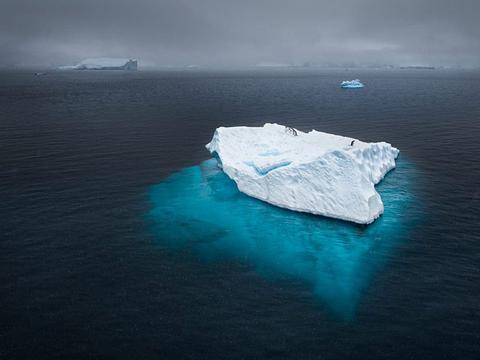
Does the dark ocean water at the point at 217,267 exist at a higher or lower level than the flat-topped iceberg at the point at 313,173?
lower

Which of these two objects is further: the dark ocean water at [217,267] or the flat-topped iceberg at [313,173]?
the flat-topped iceberg at [313,173]

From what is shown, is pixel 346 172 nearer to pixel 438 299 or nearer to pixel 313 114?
pixel 438 299

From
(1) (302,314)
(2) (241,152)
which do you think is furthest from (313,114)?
(1) (302,314)

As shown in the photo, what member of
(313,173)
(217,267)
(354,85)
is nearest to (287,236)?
(217,267)

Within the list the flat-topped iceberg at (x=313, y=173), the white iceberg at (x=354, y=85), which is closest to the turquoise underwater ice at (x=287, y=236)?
the flat-topped iceberg at (x=313, y=173)

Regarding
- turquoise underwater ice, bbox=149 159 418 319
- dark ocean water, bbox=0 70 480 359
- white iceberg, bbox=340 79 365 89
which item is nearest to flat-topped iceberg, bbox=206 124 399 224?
turquoise underwater ice, bbox=149 159 418 319

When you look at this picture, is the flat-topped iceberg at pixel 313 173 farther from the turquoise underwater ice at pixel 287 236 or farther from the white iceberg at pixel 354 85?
the white iceberg at pixel 354 85
